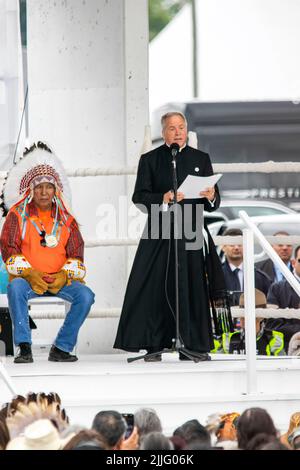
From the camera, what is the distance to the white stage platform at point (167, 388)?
6.41 meters

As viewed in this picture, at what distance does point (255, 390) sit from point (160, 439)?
→ 2388 millimetres

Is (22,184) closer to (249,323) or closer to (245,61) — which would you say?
(249,323)

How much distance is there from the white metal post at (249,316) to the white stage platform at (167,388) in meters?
0.09

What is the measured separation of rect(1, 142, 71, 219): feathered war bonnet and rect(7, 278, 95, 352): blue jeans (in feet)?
1.64

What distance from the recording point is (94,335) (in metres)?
8.52

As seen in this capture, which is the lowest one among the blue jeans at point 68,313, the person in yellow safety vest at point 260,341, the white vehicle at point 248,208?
the person in yellow safety vest at point 260,341

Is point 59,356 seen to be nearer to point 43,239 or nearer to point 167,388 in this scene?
point 43,239

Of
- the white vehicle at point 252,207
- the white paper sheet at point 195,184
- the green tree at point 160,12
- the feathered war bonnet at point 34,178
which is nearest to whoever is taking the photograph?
the white paper sheet at point 195,184

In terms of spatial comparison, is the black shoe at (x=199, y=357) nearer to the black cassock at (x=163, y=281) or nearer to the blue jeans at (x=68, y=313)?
the black cassock at (x=163, y=281)

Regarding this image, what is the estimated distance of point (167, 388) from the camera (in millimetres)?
6730

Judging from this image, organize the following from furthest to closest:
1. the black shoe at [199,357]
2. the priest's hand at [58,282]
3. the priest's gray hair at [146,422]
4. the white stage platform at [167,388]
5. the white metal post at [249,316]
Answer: the priest's hand at [58,282], the black shoe at [199,357], the white metal post at [249,316], the white stage platform at [167,388], the priest's gray hair at [146,422]

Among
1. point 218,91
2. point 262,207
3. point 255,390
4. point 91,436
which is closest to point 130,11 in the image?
point 255,390

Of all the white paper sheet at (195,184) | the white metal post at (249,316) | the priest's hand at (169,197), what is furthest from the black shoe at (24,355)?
the white metal post at (249,316)

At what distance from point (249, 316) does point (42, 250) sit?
4.76ft
